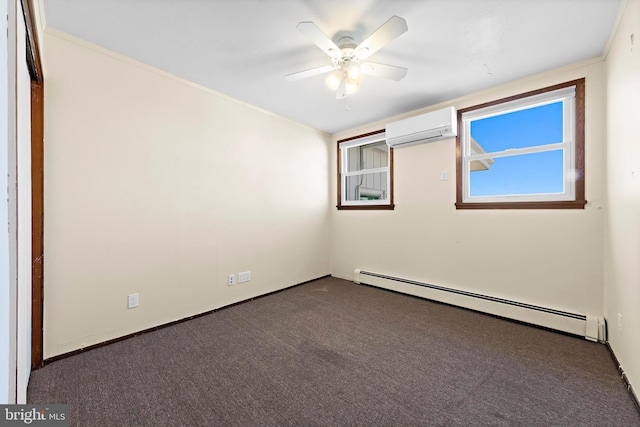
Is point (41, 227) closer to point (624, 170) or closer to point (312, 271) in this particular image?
point (312, 271)

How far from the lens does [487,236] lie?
9.50ft

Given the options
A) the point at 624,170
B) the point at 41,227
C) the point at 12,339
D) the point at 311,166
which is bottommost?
the point at 12,339

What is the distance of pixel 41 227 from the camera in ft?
6.07

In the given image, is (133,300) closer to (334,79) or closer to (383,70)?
(334,79)

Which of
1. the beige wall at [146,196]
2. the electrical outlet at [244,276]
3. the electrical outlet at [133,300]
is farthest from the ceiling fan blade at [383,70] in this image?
the electrical outlet at [133,300]

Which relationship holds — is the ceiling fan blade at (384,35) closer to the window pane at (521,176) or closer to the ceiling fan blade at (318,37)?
the ceiling fan blade at (318,37)

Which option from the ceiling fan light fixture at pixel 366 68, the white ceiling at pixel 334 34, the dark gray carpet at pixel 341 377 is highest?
the white ceiling at pixel 334 34

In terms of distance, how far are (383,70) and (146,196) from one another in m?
2.29

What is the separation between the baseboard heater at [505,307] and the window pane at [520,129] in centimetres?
159

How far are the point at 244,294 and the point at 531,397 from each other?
2.71 meters

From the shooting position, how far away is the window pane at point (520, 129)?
261 cm

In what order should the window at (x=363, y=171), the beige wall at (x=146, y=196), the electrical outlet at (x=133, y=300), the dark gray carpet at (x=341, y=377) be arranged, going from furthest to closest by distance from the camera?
1. the window at (x=363, y=171)
2. the electrical outlet at (x=133, y=300)
3. the beige wall at (x=146, y=196)
4. the dark gray carpet at (x=341, y=377)

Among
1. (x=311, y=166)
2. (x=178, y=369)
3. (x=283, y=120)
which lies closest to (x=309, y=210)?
(x=311, y=166)

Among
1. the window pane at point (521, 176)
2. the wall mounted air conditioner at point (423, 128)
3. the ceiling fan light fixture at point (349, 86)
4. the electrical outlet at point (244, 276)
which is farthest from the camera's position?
the electrical outlet at point (244, 276)
